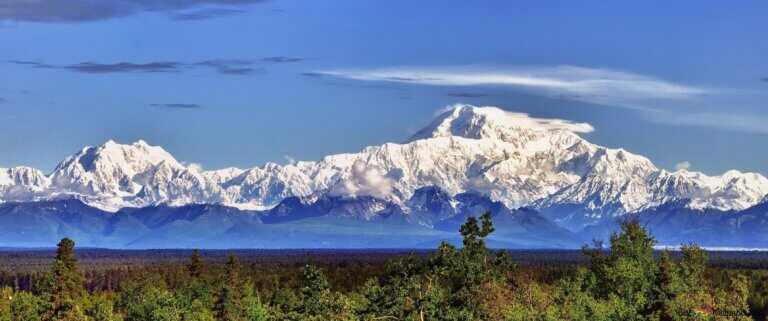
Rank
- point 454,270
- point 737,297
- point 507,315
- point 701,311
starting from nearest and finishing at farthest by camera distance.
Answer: point 737,297, point 701,311, point 507,315, point 454,270

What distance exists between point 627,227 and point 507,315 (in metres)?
72.7

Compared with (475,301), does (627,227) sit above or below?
above

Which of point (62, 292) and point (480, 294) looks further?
point (62, 292)

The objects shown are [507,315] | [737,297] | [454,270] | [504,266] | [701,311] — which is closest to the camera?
[737,297]

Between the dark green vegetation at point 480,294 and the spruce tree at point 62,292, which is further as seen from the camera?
the spruce tree at point 62,292

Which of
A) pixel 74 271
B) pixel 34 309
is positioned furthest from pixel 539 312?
pixel 34 309

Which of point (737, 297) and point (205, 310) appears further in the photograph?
point (205, 310)

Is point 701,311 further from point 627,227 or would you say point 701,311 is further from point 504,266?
point 627,227

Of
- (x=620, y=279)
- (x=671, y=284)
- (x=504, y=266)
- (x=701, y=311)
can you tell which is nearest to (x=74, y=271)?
(x=504, y=266)

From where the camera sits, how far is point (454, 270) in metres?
147

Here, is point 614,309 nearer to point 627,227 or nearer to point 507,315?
point 507,315

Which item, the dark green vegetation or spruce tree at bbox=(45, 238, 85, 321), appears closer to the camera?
the dark green vegetation

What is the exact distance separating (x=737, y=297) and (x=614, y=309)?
33.6 metres

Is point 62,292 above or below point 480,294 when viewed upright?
above
